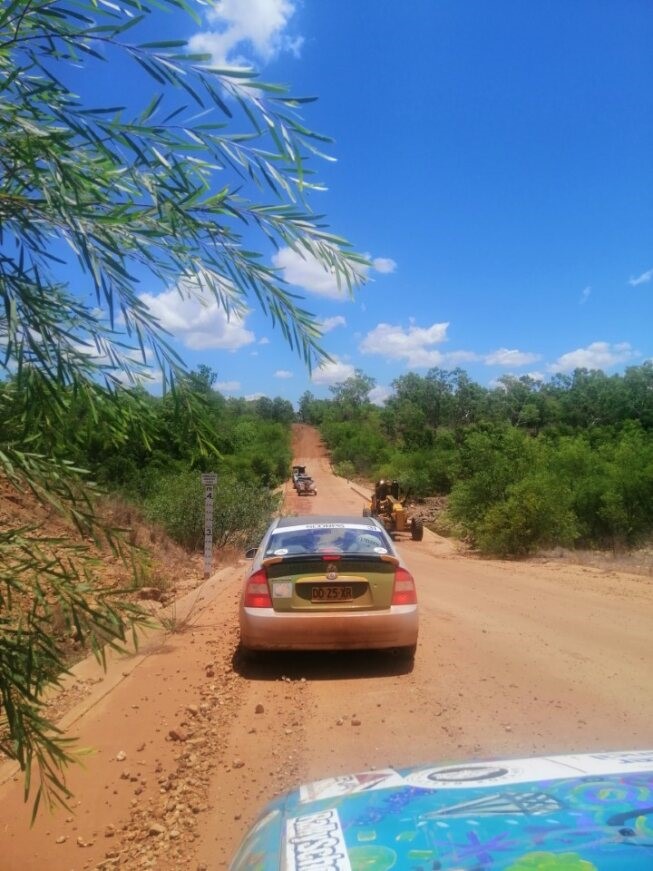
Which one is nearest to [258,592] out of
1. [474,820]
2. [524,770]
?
[524,770]

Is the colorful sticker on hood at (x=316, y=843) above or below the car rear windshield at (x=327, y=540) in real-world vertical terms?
below

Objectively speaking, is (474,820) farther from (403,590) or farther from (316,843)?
(403,590)

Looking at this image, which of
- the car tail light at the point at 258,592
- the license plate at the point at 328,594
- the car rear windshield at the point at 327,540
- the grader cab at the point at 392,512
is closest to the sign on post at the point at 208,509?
the car rear windshield at the point at 327,540

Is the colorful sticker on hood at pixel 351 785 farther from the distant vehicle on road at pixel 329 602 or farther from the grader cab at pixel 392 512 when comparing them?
the grader cab at pixel 392 512

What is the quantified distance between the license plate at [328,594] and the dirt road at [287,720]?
699 mm

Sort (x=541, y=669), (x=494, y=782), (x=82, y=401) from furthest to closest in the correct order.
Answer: (x=541, y=669) < (x=82, y=401) < (x=494, y=782)


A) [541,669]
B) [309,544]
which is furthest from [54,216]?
[541,669]

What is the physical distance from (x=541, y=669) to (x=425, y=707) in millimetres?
1592

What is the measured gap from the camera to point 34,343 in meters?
2.19

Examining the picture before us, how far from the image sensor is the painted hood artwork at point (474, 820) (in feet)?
5.50

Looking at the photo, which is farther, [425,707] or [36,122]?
[425,707]

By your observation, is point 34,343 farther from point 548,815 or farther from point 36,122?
point 548,815

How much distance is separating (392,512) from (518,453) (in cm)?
491

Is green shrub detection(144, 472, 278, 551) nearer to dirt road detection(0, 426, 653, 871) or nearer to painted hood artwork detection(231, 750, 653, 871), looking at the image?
dirt road detection(0, 426, 653, 871)
